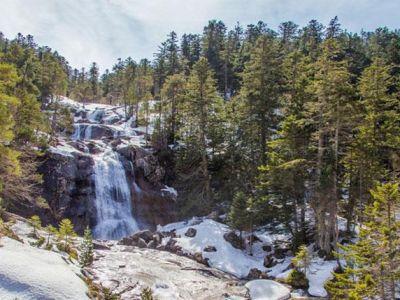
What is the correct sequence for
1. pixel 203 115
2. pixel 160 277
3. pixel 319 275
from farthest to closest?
pixel 203 115 < pixel 319 275 < pixel 160 277

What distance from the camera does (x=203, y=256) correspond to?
83.9 feet

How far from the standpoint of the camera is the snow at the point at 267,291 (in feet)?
57.8

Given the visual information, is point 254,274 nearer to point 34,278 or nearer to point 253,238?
point 253,238

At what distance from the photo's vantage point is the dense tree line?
23.8 metres

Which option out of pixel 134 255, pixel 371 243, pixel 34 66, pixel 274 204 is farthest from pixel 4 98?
pixel 34 66

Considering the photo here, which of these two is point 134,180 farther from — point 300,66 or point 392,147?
point 392,147

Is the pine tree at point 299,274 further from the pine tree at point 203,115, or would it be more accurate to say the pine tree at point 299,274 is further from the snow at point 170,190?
the snow at point 170,190

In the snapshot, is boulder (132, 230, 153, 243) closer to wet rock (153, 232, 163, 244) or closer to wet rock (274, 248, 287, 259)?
wet rock (153, 232, 163, 244)

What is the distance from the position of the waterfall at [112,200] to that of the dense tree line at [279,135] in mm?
5581

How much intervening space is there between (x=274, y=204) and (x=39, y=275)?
1816 centimetres

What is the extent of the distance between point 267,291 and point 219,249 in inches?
320

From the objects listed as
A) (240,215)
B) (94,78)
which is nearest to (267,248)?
(240,215)

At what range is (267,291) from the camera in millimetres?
18281

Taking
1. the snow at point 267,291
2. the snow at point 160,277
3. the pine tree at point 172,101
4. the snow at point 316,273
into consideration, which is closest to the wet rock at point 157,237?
the snow at point 160,277
